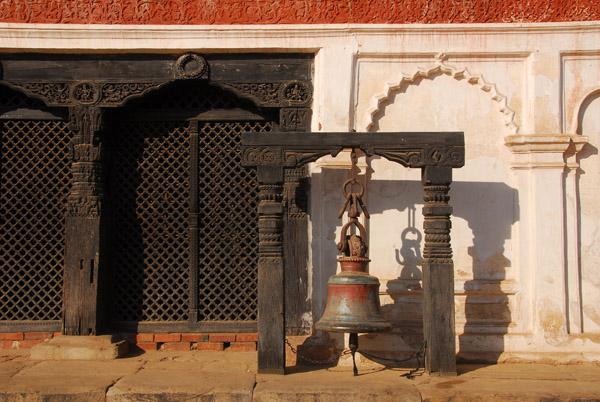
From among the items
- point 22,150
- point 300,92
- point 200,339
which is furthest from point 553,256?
point 22,150

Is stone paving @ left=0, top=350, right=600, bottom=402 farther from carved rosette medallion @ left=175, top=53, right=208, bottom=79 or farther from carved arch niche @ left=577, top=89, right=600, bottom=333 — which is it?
carved rosette medallion @ left=175, top=53, right=208, bottom=79

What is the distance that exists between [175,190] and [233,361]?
6.10ft

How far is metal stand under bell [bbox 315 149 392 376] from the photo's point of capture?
223 inches

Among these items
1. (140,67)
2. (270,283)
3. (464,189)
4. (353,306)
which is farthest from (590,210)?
(140,67)

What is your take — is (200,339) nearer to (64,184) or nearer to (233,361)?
(233,361)

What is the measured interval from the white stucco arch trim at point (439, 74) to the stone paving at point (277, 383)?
2317mm

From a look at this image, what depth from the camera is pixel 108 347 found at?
6.49 meters

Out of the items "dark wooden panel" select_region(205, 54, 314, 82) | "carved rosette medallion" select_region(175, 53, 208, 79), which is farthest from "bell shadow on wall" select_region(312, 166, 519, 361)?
A: "carved rosette medallion" select_region(175, 53, 208, 79)

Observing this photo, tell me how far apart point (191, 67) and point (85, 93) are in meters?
1.09

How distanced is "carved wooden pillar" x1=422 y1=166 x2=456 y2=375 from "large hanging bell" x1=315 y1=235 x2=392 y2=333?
0.40m

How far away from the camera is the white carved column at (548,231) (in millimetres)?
6414

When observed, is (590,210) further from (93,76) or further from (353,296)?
(93,76)

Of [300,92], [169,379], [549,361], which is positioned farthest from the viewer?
[300,92]

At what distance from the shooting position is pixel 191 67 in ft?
22.2
